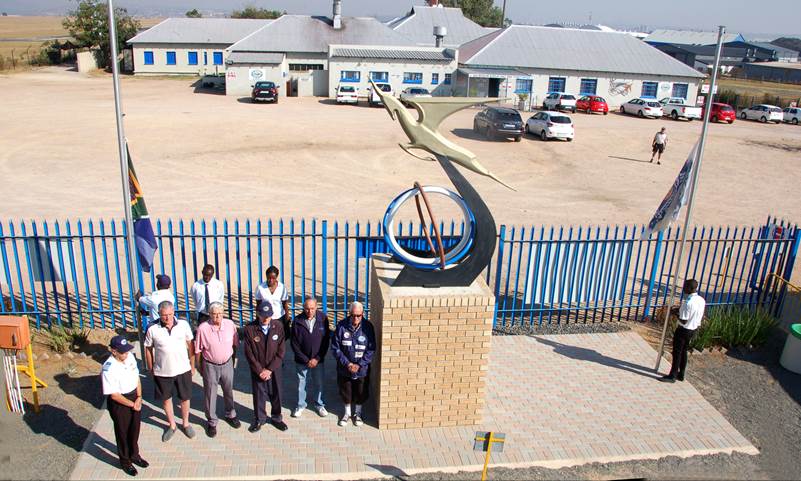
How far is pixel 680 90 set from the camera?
132ft

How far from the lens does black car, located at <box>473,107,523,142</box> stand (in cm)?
2584

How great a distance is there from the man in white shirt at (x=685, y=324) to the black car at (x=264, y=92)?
29.2 metres

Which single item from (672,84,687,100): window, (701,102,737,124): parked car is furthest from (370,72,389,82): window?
(701,102,737,124): parked car

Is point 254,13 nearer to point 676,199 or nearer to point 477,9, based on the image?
point 477,9

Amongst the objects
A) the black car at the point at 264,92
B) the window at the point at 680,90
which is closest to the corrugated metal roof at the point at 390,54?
the black car at the point at 264,92

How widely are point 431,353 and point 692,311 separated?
3.49 meters

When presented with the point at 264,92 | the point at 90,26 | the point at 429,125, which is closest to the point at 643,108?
the point at 264,92

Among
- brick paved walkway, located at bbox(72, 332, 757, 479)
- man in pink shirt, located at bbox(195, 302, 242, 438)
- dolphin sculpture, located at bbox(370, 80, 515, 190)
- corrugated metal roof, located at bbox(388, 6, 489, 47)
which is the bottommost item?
brick paved walkway, located at bbox(72, 332, 757, 479)

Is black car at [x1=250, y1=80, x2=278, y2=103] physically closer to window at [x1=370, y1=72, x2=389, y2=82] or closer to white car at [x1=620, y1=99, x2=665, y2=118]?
window at [x1=370, y1=72, x2=389, y2=82]

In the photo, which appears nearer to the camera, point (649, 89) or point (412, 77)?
point (412, 77)

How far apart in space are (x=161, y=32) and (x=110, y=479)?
44.8 m

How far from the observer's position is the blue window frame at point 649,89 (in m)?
39.7

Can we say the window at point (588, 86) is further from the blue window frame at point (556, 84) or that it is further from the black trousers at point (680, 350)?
the black trousers at point (680, 350)

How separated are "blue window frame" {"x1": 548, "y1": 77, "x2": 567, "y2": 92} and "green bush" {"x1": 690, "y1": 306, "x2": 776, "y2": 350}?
31.6m
